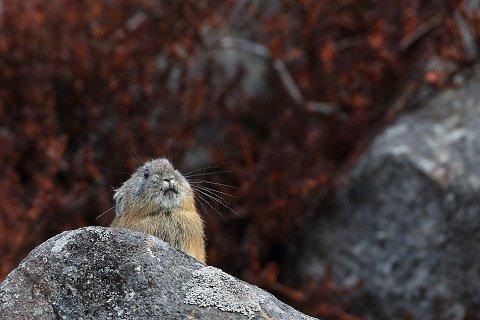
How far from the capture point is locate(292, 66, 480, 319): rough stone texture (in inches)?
324

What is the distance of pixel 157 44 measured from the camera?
9.80 m

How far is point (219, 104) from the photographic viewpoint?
9914 millimetres

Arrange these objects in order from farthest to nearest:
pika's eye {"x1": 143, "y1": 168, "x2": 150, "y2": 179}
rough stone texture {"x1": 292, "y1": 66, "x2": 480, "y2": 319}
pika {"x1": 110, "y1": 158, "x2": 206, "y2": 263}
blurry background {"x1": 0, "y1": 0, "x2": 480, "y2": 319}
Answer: blurry background {"x1": 0, "y1": 0, "x2": 480, "y2": 319}
rough stone texture {"x1": 292, "y1": 66, "x2": 480, "y2": 319}
pika's eye {"x1": 143, "y1": 168, "x2": 150, "y2": 179}
pika {"x1": 110, "y1": 158, "x2": 206, "y2": 263}

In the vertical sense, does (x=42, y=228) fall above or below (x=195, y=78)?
below

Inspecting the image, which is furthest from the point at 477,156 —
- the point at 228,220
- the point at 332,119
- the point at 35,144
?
the point at 35,144

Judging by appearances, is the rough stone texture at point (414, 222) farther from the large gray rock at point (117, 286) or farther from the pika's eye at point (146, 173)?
the large gray rock at point (117, 286)

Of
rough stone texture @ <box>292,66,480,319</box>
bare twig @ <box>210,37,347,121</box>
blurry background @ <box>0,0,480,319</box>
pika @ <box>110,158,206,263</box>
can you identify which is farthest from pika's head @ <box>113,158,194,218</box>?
bare twig @ <box>210,37,347,121</box>

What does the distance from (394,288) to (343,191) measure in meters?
1.15

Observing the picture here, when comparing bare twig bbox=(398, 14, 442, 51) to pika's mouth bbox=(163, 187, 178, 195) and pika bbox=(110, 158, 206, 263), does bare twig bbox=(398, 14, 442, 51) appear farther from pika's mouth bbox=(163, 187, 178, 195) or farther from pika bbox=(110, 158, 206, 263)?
pika's mouth bbox=(163, 187, 178, 195)

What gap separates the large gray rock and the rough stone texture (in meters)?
4.71

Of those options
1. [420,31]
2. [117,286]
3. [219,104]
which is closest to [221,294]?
[117,286]

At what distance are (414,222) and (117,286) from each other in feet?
17.1

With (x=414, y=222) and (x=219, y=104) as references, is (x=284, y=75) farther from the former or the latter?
(x=414, y=222)

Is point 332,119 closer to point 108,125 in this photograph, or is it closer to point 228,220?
point 228,220
